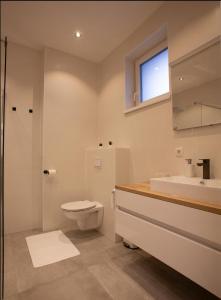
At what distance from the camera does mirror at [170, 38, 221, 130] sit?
1418mm

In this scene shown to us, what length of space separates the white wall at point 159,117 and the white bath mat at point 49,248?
3.42 ft

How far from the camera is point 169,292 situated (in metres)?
1.34

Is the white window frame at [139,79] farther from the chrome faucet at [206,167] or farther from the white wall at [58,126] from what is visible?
the chrome faucet at [206,167]

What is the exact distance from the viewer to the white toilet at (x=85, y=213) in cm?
215

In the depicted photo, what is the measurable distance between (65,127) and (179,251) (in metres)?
2.06

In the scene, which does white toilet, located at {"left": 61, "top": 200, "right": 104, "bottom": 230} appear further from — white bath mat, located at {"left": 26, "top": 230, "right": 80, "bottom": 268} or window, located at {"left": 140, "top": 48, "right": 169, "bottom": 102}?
window, located at {"left": 140, "top": 48, "right": 169, "bottom": 102}

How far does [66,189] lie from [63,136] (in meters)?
0.74

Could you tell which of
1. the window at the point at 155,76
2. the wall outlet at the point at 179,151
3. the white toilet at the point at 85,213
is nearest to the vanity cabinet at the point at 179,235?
the wall outlet at the point at 179,151

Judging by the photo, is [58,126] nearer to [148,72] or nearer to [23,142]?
[23,142]

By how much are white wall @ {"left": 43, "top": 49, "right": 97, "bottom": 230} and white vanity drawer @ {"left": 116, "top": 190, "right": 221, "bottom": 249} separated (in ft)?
4.24

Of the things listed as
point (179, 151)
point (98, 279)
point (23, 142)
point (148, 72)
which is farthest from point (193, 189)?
point (23, 142)

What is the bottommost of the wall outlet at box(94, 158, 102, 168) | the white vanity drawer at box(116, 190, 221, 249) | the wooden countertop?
the white vanity drawer at box(116, 190, 221, 249)

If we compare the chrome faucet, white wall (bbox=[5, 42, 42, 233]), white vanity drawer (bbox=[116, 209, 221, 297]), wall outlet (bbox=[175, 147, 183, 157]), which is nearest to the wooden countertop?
white vanity drawer (bbox=[116, 209, 221, 297])

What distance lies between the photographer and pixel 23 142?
8.21 ft
